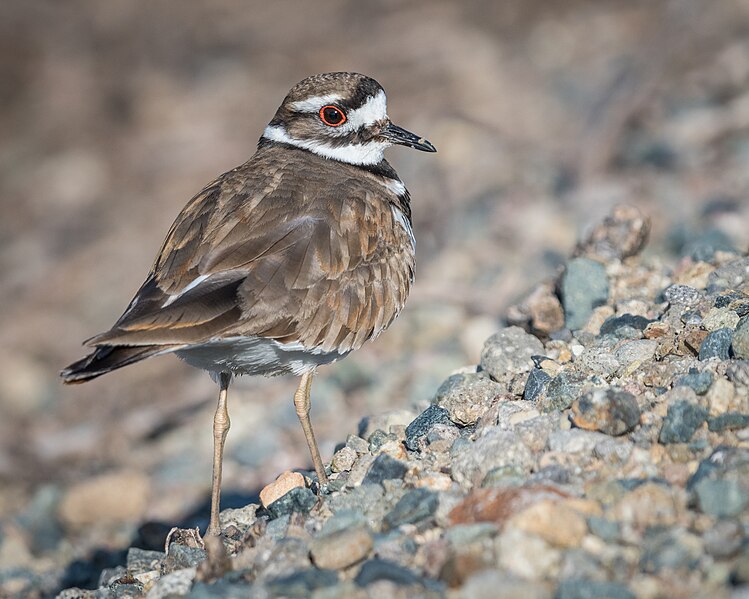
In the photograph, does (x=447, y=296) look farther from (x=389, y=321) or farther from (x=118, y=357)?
(x=118, y=357)

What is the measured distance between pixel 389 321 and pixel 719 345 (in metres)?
1.76

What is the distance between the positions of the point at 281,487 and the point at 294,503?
305 mm

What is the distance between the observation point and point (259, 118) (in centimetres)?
1280

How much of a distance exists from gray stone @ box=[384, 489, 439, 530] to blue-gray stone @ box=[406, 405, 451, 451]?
2.25ft

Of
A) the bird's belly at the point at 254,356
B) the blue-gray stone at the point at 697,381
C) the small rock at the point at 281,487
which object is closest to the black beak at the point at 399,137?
the bird's belly at the point at 254,356

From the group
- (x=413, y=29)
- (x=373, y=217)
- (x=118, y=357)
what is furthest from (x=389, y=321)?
(x=413, y=29)

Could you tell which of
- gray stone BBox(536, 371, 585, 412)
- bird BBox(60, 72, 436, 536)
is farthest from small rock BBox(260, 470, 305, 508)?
gray stone BBox(536, 371, 585, 412)

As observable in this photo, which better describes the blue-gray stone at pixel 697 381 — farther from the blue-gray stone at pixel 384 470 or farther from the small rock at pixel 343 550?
the small rock at pixel 343 550

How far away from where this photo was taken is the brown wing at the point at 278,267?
454cm

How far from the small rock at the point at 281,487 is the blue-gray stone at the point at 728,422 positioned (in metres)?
1.86

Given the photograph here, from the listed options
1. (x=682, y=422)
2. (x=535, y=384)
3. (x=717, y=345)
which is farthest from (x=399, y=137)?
(x=682, y=422)

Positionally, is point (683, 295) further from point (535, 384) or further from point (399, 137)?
point (399, 137)

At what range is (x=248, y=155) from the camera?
12.0m

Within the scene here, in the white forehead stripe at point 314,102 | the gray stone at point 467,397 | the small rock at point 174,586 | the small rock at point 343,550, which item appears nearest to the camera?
the small rock at point 343,550
